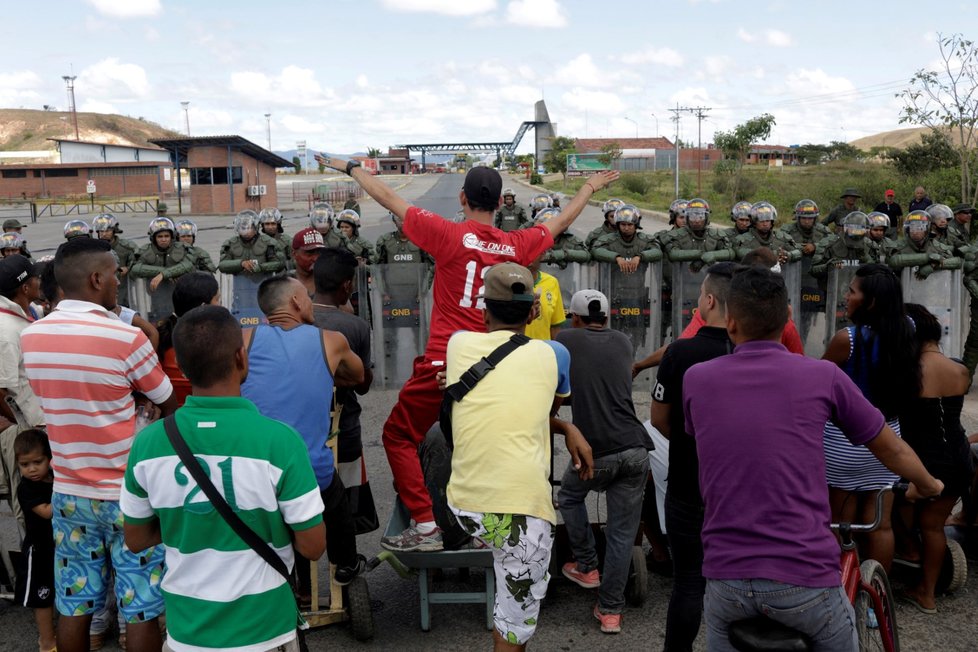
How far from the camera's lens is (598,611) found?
493cm

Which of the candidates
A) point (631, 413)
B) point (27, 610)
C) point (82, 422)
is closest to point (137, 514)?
point (82, 422)

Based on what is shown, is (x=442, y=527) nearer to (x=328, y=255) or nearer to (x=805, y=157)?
(x=328, y=255)

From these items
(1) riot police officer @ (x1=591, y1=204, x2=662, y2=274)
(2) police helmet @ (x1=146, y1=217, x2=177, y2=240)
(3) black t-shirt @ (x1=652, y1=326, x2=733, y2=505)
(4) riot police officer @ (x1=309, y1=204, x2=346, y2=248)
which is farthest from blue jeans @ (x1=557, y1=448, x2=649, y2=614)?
(2) police helmet @ (x1=146, y1=217, x2=177, y2=240)

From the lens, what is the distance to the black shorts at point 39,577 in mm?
4453

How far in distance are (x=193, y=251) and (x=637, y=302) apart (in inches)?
234

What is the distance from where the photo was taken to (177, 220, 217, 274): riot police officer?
37.6 ft

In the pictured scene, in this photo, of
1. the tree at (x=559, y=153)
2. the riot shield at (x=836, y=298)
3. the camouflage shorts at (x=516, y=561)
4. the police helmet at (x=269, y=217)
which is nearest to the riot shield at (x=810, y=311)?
the riot shield at (x=836, y=298)

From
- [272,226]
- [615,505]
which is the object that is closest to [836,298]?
[615,505]

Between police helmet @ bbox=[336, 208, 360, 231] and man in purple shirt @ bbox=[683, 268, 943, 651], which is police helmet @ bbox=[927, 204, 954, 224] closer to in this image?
police helmet @ bbox=[336, 208, 360, 231]

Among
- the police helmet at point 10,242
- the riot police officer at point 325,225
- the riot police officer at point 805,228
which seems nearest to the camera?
the police helmet at point 10,242

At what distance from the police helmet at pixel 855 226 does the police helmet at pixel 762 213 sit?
91cm

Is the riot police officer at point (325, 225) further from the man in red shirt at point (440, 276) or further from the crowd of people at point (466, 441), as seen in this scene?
the man in red shirt at point (440, 276)

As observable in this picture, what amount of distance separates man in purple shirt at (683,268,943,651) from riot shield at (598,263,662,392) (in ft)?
25.8

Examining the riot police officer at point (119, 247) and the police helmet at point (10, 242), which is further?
the riot police officer at point (119, 247)
